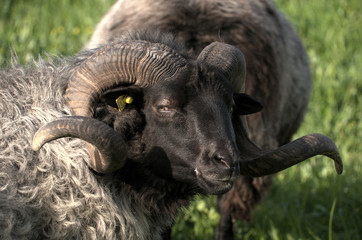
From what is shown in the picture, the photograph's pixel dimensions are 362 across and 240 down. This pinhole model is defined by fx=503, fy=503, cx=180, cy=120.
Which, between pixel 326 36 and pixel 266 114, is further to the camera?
pixel 326 36

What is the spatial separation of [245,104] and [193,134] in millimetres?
838

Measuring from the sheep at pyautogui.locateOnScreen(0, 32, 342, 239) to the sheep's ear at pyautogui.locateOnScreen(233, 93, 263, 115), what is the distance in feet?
1.07

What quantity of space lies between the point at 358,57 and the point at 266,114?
5.15 metres

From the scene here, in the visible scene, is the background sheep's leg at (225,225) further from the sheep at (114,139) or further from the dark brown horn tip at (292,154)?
the sheep at (114,139)

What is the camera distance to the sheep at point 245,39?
15.4 feet

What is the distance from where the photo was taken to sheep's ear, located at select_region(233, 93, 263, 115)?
3.85 metres

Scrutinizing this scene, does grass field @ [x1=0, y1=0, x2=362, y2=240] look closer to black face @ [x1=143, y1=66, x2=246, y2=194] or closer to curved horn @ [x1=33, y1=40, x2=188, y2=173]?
curved horn @ [x1=33, y1=40, x2=188, y2=173]

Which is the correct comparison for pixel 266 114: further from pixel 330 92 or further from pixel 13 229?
pixel 330 92

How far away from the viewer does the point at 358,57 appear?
9.40 meters

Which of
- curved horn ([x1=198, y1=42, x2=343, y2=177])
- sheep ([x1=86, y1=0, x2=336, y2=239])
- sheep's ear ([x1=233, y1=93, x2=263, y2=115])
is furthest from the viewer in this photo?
sheep ([x1=86, y1=0, x2=336, y2=239])

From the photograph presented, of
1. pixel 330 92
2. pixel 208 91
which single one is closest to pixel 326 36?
pixel 330 92

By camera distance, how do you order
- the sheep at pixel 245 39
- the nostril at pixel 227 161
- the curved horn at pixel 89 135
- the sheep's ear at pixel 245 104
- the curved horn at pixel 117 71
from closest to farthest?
the curved horn at pixel 89 135
the nostril at pixel 227 161
the curved horn at pixel 117 71
the sheep's ear at pixel 245 104
the sheep at pixel 245 39

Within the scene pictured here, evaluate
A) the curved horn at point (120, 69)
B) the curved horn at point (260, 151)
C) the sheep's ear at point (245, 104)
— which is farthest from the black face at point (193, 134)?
the sheep's ear at point (245, 104)

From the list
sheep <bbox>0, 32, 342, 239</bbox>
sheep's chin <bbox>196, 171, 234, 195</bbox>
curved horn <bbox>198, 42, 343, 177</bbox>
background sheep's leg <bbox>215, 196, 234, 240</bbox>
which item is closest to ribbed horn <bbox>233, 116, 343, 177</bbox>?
→ curved horn <bbox>198, 42, 343, 177</bbox>
